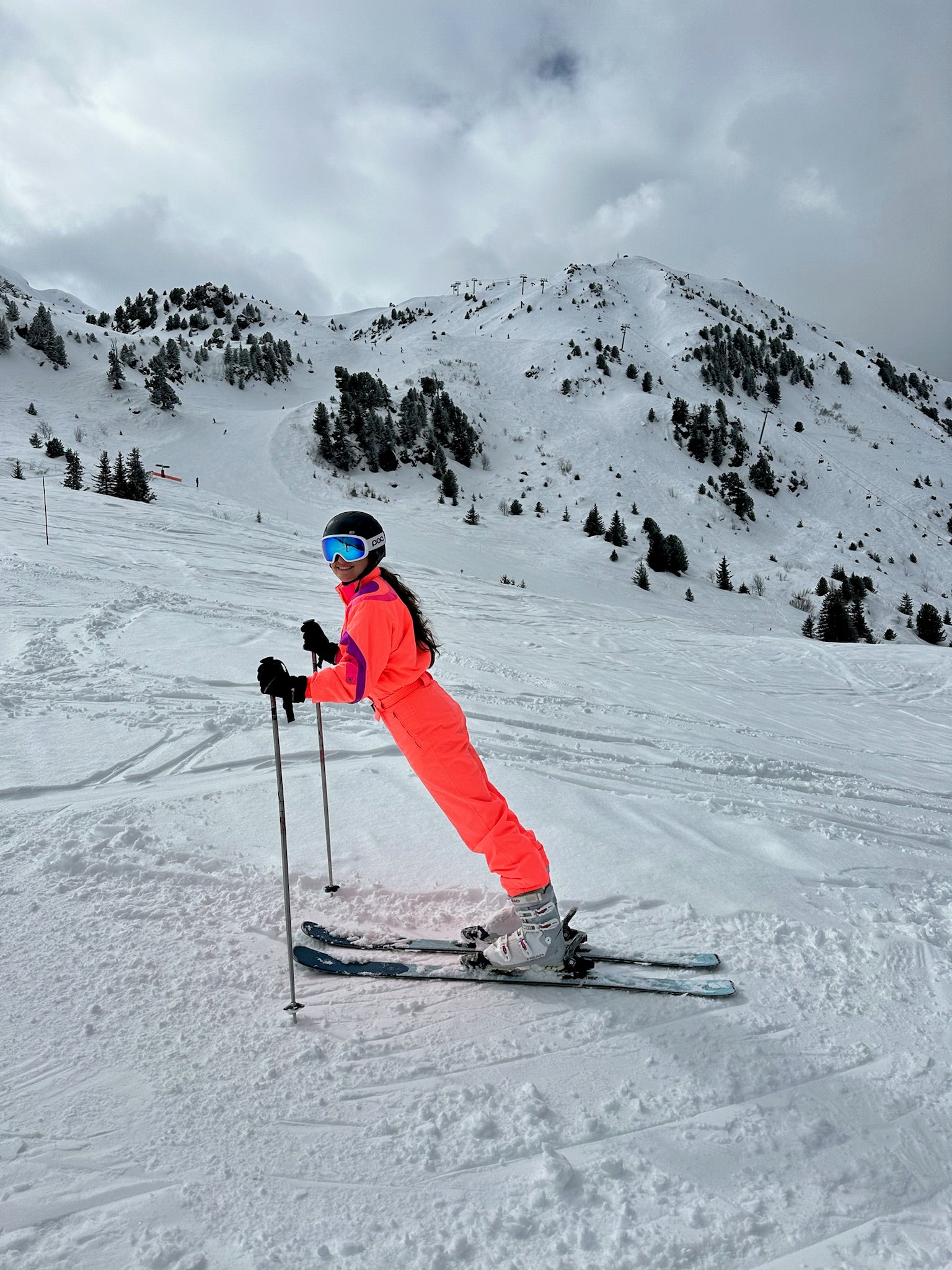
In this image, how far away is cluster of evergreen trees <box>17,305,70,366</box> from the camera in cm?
3653

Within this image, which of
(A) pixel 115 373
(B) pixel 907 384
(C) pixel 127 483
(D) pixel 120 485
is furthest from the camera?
(B) pixel 907 384

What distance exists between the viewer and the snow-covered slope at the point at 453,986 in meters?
1.83

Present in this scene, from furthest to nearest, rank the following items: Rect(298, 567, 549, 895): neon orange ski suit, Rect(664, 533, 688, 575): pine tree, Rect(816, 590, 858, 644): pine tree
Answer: Rect(664, 533, 688, 575): pine tree → Rect(816, 590, 858, 644): pine tree → Rect(298, 567, 549, 895): neon orange ski suit

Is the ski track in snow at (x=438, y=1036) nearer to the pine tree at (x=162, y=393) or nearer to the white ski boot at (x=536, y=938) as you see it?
the white ski boot at (x=536, y=938)

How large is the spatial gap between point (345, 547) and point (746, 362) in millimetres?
63435

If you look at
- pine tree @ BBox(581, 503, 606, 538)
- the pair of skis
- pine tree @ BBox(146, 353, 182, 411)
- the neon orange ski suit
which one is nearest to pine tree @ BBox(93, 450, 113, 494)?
pine tree @ BBox(146, 353, 182, 411)

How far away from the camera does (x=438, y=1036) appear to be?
2490 mm

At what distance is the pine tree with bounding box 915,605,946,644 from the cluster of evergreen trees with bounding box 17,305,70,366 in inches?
1816

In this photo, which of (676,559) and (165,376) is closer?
(676,559)

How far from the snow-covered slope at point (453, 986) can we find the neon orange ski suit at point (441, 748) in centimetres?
62

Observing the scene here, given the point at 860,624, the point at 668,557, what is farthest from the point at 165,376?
the point at 860,624

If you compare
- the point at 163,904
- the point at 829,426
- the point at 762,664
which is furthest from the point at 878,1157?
the point at 829,426

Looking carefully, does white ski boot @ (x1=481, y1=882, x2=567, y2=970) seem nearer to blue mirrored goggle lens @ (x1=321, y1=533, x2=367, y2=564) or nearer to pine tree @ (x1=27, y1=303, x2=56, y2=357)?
blue mirrored goggle lens @ (x1=321, y1=533, x2=367, y2=564)

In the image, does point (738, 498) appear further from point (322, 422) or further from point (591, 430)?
point (322, 422)
